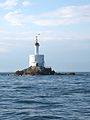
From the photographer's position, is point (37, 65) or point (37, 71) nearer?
point (37, 65)

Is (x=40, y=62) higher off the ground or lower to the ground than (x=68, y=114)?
higher

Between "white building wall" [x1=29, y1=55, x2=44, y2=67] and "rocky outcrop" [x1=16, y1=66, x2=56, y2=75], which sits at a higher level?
"white building wall" [x1=29, y1=55, x2=44, y2=67]

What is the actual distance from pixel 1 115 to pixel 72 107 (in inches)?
278

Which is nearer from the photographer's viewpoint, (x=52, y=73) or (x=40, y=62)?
(x=40, y=62)

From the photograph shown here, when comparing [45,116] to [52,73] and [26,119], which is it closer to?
[26,119]

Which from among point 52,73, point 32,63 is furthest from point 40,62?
point 52,73

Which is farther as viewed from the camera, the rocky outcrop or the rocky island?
the rocky outcrop

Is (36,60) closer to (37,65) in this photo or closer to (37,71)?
(37,65)

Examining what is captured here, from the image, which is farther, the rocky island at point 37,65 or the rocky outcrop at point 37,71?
the rocky outcrop at point 37,71

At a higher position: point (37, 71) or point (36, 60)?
point (36, 60)

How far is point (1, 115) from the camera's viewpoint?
28781 mm

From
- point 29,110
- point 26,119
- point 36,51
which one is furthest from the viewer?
point 36,51

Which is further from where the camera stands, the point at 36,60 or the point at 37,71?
the point at 37,71

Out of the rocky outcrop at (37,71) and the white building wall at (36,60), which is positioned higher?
the white building wall at (36,60)
